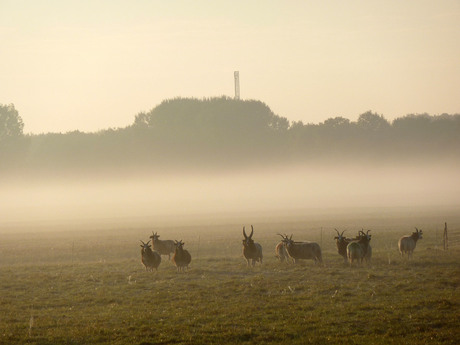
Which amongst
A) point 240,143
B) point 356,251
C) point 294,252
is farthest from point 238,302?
point 240,143

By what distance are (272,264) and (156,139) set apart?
15582 centimetres

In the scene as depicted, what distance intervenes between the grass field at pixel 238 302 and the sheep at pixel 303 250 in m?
0.53

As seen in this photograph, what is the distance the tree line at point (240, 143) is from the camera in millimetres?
184250

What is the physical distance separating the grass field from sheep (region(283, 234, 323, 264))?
0.53 metres

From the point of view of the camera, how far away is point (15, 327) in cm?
2253

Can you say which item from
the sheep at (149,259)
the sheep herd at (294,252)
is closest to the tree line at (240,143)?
the sheep herd at (294,252)

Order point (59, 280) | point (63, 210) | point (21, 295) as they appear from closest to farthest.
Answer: point (21, 295)
point (59, 280)
point (63, 210)

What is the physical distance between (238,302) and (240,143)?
534 ft

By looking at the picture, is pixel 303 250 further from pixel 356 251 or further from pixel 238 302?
pixel 238 302

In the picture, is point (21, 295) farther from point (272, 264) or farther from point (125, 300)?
point (272, 264)

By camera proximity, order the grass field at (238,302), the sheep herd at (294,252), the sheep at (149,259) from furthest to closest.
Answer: the sheep at (149,259) → the sheep herd at (294,252) → the grass field at (238,302)

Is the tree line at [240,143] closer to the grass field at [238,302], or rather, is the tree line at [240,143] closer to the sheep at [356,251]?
the grass field at [238,302]

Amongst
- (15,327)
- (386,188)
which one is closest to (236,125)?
(386,188)

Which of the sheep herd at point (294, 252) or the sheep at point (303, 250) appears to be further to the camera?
the sheep at point (303, 250)
